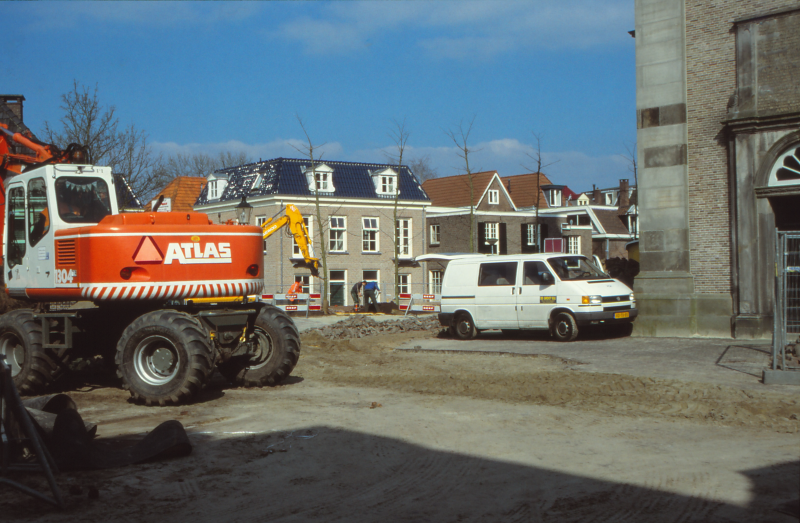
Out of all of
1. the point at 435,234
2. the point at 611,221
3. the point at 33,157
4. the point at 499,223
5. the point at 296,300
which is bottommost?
the point at 296,300

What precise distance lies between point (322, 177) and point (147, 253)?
35.6 meters

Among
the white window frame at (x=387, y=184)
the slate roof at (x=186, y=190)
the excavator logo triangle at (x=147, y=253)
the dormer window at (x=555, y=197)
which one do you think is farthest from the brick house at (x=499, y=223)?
the excavator logo triangle at (x=147, y=253)

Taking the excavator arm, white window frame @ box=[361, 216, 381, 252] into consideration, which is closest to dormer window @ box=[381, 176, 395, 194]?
white window frame @ box=[361, 216, 381, 252]

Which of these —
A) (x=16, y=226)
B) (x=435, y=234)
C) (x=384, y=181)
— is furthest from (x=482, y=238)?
(x=16, y=226)

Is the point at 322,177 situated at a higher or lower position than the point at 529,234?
higher

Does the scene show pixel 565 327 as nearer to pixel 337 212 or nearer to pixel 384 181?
pixel 337 212

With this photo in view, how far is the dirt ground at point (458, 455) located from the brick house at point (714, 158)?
704cm

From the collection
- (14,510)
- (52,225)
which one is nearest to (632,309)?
(52,225)

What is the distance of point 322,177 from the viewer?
4497 centimetres

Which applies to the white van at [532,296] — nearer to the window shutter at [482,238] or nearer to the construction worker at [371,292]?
the construction worker at [371,292]

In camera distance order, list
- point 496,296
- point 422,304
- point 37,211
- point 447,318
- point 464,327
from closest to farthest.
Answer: point 37,211, point 496,296, point 464,327, point 447,318, point 422,304

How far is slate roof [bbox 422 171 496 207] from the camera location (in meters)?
51.4

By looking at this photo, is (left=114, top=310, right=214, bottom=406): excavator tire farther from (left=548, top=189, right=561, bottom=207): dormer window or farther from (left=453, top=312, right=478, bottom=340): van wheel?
(left=548, top=189, right=561, bottom=207): dormer window

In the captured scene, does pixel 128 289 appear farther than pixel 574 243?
No
